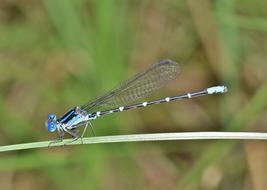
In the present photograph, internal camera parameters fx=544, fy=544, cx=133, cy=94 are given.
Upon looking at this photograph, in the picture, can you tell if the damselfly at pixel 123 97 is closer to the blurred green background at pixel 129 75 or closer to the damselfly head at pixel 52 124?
the damselfly head at pixel 52 124

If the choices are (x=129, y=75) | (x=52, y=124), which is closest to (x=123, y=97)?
(x=52, y=124)

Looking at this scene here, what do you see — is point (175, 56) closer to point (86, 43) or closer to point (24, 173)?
point (86, 43)

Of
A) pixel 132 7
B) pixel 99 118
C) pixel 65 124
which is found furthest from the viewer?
pixel 132 7

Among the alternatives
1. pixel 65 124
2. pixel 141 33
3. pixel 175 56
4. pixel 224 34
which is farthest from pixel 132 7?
pixel 65 124

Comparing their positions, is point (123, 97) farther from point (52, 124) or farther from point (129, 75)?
point (129, 75)

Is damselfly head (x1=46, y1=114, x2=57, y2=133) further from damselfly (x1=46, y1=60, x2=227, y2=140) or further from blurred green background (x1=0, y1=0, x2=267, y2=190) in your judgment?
blurred green background (x1=0, y1=0, x2=267, y2=190)
